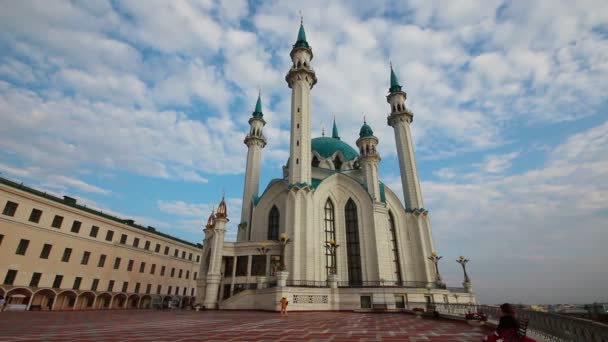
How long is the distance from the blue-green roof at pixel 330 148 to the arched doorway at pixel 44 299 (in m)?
33.8

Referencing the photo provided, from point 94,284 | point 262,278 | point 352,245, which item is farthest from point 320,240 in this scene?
point 94,284

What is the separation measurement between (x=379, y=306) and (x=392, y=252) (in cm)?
952

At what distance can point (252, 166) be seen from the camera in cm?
4078

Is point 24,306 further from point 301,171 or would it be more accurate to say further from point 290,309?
point 301,171

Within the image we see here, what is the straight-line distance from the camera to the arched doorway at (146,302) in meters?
37.5

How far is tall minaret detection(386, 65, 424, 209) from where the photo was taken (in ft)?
124

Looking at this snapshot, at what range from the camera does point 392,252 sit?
3434cm

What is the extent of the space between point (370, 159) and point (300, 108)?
10.4 m

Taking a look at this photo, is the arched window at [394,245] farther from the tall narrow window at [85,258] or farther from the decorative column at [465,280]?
the tall narrow window at [85,258]

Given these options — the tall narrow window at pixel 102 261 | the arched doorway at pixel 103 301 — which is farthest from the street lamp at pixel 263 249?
the arched doorway at pixel 103 301

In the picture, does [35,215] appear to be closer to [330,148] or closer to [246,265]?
[246,265]

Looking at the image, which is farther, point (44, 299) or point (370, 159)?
point (370, 159)

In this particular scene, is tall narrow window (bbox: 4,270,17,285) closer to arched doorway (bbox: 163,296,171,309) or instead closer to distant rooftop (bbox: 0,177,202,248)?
distant rooftop (bbox: 0,177,202,248)

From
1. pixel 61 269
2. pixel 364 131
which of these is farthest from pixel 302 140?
pixel 61 269
